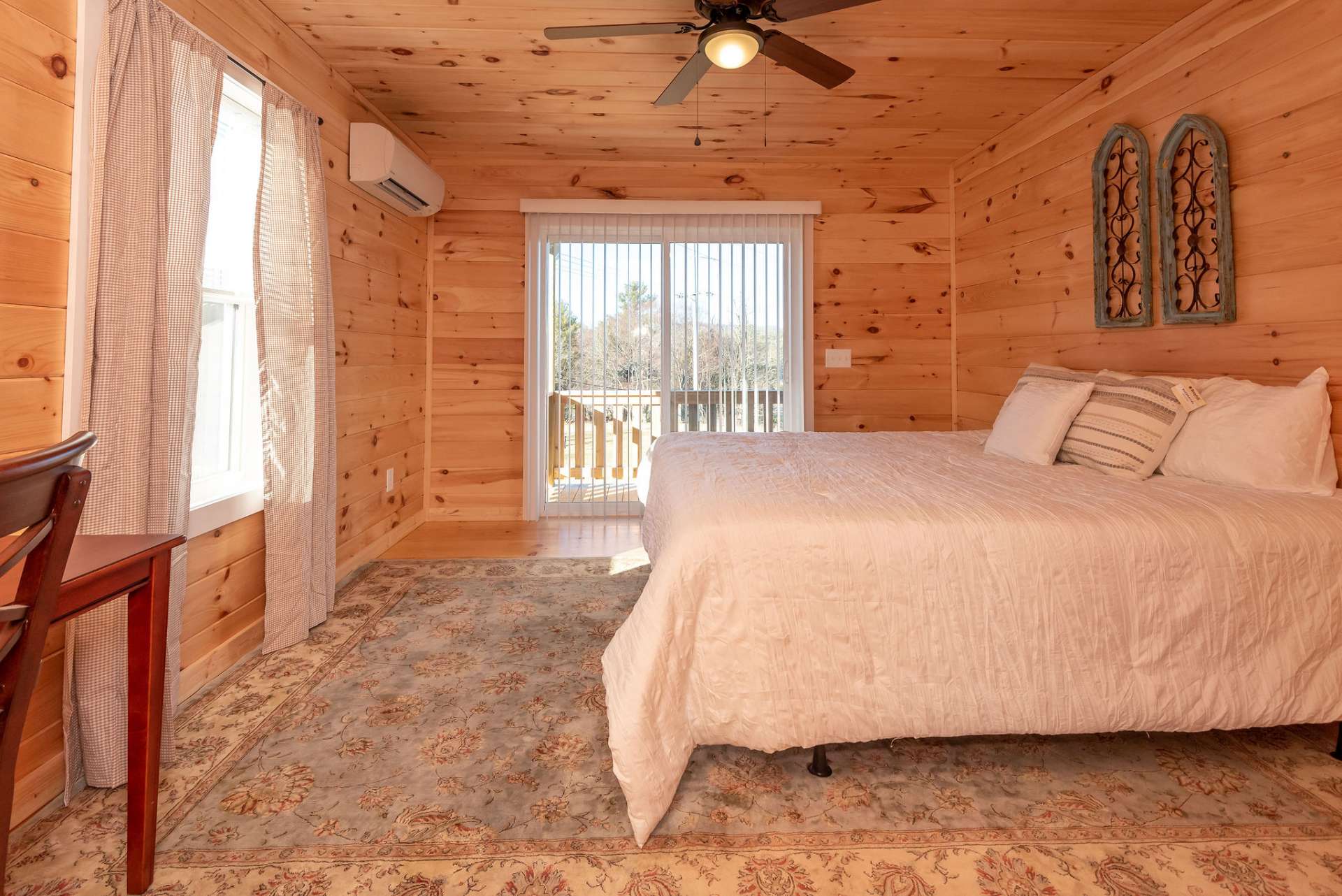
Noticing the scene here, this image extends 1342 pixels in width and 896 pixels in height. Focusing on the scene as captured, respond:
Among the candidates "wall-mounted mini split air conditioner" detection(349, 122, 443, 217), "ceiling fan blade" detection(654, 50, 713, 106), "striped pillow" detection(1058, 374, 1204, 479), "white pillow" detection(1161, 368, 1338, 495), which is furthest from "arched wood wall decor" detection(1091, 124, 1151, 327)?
"wall-mounted mini split air conditioner" detection(349, 122, 443, 217)

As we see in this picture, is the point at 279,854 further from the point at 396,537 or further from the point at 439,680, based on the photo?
the point at 396,537

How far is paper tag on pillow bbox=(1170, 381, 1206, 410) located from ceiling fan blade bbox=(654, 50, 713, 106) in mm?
1886

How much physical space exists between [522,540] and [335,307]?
1.56m

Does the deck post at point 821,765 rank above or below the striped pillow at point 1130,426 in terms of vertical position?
below

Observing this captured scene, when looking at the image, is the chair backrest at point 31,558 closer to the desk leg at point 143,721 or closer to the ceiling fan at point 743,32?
the desk leg at point 143,721

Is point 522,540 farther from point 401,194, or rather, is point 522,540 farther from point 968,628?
point 968,628

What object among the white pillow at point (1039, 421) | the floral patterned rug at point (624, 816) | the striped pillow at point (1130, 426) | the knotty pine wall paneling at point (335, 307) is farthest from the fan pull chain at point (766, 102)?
the floral patterned rug at point (624, 816)

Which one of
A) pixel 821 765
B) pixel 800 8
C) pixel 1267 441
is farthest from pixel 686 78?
pixel 821 765

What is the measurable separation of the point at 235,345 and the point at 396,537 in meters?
1.63

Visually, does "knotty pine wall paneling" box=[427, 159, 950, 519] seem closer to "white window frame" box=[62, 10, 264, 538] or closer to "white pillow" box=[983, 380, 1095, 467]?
"white pillow" box=[983, 380, 1095, 467]

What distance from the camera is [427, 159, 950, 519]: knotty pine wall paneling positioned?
4.07 meters

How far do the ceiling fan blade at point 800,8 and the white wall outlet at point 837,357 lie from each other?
7.90 ft

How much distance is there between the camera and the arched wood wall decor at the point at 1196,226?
2.19 metres

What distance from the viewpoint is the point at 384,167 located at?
2982mm
